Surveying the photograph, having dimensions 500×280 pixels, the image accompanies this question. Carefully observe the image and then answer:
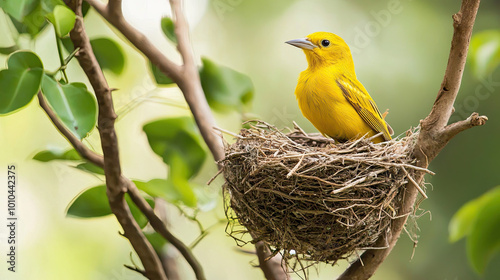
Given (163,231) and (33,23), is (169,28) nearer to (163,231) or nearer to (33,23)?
(33,23)

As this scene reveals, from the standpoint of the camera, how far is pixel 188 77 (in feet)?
8.39

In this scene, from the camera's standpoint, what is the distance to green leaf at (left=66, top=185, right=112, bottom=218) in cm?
223

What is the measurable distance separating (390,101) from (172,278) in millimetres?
2225

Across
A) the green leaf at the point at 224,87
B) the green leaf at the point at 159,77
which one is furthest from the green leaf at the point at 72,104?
the green leaf at the point at 224,87

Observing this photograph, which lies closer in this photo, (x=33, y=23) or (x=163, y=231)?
(x=33, y=23)

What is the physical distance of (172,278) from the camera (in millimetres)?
2617

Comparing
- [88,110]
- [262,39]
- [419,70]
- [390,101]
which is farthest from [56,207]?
[419,70]

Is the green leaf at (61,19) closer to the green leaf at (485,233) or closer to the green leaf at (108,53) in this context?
the green leaf at (108,53)

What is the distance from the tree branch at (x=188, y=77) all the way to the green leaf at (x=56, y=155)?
0.57 m

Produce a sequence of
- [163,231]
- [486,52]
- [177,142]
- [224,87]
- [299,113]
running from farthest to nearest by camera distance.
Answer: [299,113] < [224,87] < [177,142] < [163,231] < [486,52]

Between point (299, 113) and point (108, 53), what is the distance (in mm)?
1904

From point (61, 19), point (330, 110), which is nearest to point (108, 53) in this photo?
point (61, 19)

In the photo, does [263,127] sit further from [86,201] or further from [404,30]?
[404,30]

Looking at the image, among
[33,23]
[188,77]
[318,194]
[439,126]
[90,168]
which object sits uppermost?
[439,126]
